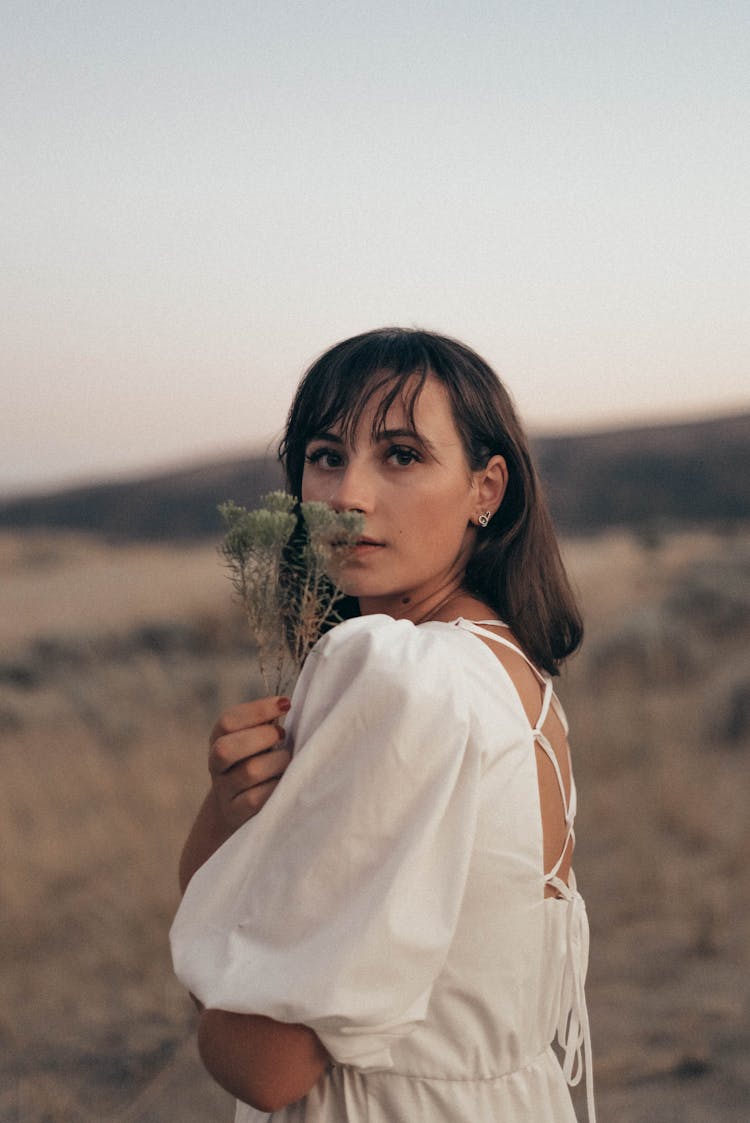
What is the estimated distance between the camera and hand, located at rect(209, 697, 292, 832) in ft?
4.58

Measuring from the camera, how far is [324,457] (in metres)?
1.76

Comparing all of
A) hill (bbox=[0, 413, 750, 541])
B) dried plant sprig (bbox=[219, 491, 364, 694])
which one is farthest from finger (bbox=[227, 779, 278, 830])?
hill (bbox=[0, 413, 750, 541])

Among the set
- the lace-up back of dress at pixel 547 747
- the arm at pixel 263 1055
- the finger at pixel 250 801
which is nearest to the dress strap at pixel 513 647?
the lace-up back of dress at pixel 547 747

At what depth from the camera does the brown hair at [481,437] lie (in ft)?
5.68

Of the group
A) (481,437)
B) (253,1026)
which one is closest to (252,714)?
(253,1026)

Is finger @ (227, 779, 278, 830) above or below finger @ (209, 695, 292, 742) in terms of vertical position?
below

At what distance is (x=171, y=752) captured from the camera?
7.39 m

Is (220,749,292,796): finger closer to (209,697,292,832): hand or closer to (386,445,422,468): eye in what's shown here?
(209,697,292,832): hand

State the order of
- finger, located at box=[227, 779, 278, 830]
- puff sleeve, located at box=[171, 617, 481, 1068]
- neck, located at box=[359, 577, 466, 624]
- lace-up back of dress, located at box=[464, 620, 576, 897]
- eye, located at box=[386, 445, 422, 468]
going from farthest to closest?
neck, located at box=[359, 577, 466, 624], eye, located at box=[386, 445, 422, 468], lace-up back of dress, located at box=[464, 620, 576, 897], finger, located at box=[227, 779, 278, 830], puff sleeve, located at box=[171, 617, 481, 1068]

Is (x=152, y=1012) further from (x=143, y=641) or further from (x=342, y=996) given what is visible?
(x=143, y=641)

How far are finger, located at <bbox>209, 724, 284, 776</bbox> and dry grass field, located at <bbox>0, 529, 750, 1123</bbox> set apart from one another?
326cm

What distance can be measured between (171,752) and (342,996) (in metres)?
6.29

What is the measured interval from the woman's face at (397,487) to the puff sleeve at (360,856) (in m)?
0.32

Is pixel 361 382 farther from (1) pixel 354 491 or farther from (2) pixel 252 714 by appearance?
(2) pixel 252 714
